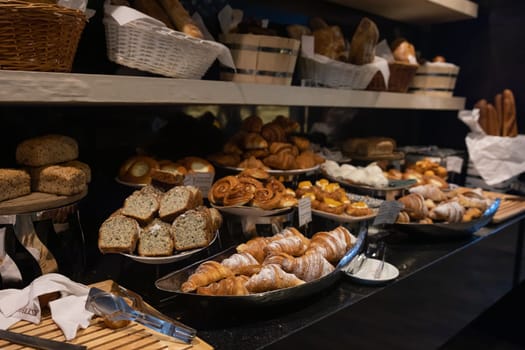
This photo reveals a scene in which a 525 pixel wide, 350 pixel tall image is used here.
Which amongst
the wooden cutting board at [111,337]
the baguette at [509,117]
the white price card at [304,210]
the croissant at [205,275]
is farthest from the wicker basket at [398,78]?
the wooden cutting board at [111,337]

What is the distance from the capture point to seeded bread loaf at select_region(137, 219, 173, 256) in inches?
44.2

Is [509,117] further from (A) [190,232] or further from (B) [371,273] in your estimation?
(A) [190,232]

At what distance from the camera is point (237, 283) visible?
104cm

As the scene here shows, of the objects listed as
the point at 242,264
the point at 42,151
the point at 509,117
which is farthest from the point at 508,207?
the point at 42,151

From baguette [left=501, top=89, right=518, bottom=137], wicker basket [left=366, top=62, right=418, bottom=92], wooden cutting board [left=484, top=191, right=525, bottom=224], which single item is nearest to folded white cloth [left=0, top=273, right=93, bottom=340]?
wicker basket [left=366, top=62, right=418, bottom=92]

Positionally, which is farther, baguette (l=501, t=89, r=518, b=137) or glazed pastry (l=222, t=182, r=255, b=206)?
baguette (l=501, t=89, r=518, b=137)

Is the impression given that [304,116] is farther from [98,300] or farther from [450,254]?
[98,300]

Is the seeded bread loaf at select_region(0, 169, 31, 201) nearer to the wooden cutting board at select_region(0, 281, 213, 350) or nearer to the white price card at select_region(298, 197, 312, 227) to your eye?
the wooden cutting board at select_region(0, 281, 213, 350)

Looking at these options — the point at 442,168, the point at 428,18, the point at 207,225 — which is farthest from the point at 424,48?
the point at 207,225

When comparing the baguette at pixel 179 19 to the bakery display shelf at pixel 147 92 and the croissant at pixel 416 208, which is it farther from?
the croissant at pixel 416 208

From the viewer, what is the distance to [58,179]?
1177 mm

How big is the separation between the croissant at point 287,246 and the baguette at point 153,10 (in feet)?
2.36

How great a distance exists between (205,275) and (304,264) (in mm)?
258

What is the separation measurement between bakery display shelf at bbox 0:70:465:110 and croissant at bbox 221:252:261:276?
1.61 feet
